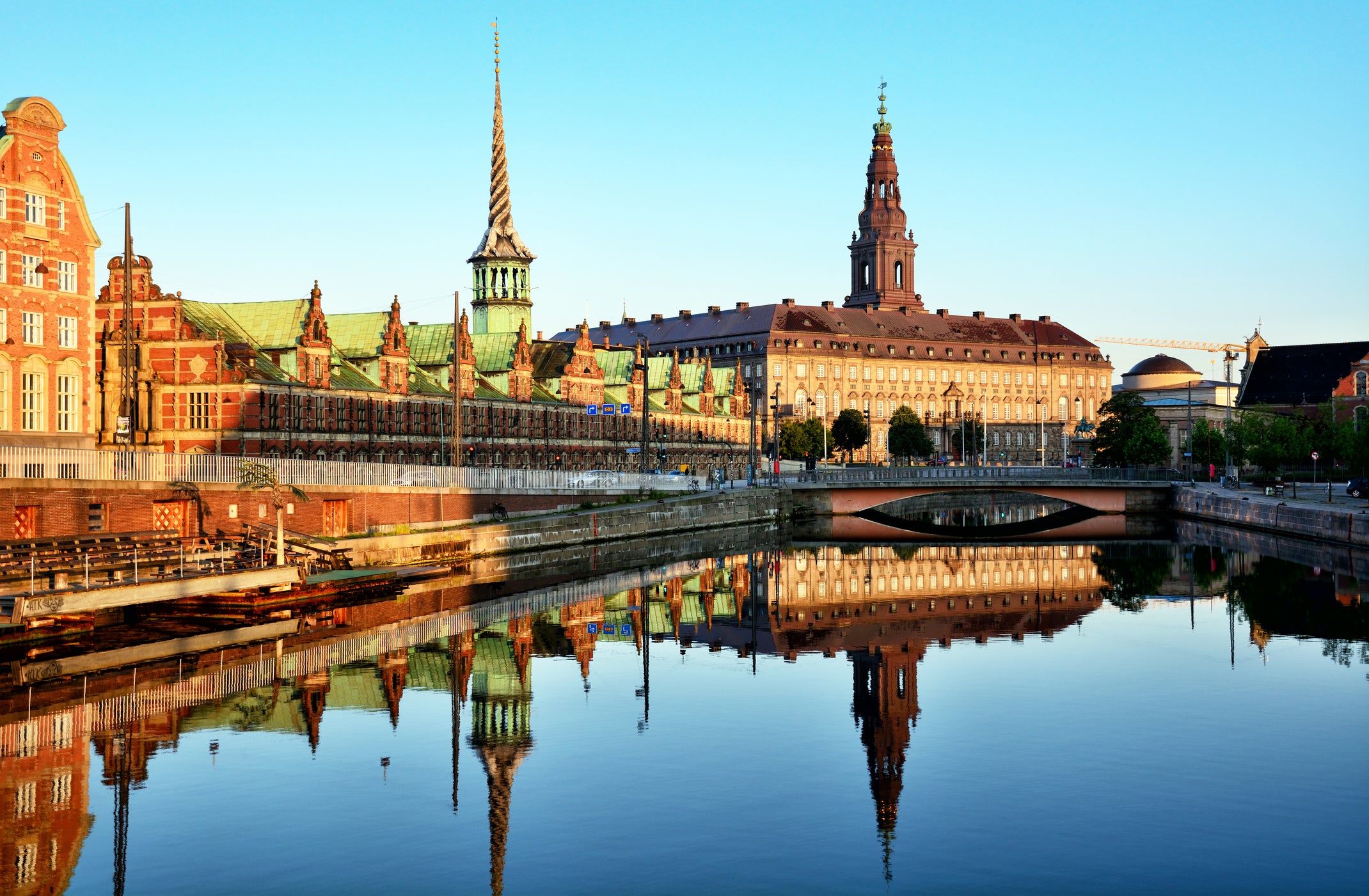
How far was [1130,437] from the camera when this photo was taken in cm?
14588

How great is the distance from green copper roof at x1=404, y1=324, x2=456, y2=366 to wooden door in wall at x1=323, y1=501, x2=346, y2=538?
44206 millimetres

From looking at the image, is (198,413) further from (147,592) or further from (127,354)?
(147,592)

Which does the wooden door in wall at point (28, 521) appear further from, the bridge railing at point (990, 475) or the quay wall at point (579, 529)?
the bridge railing at point (990, 475)

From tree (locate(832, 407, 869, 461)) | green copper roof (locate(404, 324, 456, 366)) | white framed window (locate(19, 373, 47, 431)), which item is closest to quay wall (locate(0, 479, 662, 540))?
white framed window (locate(19, 373, 47, 431))

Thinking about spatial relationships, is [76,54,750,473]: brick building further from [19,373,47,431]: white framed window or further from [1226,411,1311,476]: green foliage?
[1226,411,1311,476]: green foliage

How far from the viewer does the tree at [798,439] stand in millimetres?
170625

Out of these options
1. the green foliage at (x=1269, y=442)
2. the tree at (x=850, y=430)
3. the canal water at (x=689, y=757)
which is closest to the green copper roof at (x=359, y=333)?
the canal water at (x=689, y=757)

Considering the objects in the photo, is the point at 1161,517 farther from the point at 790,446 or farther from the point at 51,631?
the point at 51,631

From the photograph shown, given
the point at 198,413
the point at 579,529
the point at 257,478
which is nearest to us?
the point at 257,478

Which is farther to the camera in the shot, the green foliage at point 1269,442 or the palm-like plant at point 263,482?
the green foliage at point 1269,442

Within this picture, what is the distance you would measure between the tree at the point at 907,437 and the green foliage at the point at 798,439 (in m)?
20.2

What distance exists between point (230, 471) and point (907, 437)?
14436 centimetres

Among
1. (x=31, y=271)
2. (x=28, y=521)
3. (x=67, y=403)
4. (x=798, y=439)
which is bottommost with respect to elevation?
(x=28, y=521)

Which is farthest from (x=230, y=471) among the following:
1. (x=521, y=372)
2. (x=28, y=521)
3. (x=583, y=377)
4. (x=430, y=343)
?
(x=583, y=377)
